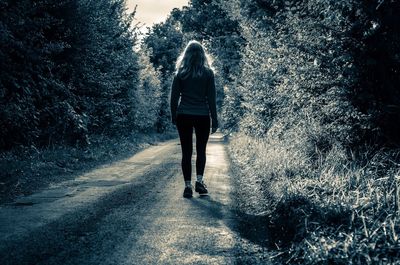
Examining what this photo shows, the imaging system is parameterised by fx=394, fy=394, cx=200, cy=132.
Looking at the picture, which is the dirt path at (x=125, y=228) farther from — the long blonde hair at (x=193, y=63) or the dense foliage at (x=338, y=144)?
the long blonde hair at (x=193, y=63)

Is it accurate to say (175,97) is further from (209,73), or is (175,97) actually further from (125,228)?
(125,228)

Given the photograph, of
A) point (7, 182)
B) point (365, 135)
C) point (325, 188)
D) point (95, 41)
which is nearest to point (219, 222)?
point (325, 188)

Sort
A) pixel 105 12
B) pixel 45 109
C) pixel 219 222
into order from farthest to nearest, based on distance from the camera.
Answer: pixel 105 12 < pixel 45 109 < pixel 219 222

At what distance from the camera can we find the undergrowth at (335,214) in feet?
9.21

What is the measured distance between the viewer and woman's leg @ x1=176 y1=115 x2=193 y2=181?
5.90 metres

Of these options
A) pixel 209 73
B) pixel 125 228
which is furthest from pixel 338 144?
pixel 125 228

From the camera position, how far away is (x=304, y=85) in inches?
264

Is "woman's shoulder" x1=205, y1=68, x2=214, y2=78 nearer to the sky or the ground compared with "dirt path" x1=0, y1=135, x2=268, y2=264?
nearer to the sky

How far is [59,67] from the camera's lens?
11422 mm

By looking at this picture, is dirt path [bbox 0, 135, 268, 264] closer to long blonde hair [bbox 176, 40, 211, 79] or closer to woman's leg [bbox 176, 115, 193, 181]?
woman's leg [bbox 176, 115, 193, 181]

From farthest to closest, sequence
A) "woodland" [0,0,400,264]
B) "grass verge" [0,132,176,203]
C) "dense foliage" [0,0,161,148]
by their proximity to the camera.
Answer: "dense foliage" [0,0,161,148] → "grass verge" [0,132,176,203] → "woodland" [0,0,400,264]

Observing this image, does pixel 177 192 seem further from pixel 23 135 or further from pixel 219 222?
pixel 23 135

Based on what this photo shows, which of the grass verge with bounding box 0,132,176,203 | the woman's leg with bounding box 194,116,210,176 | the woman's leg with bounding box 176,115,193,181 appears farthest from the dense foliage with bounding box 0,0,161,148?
the woman's leg with bounding box 194,116,210,176

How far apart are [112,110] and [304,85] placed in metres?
9.70
